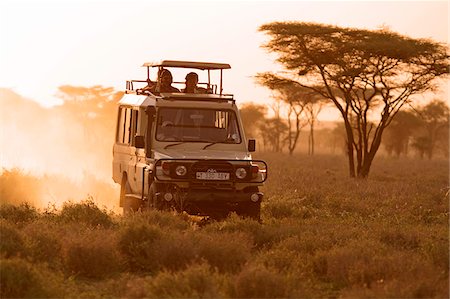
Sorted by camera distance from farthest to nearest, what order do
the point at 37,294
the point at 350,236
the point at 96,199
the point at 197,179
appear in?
the point at 96,199
the point at 197,179
the point at 350,236
the point at 37,294

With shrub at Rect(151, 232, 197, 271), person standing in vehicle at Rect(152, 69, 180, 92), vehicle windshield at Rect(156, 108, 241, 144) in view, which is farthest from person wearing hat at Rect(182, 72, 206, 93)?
shrub at Rect(151, 232, 197, 271)

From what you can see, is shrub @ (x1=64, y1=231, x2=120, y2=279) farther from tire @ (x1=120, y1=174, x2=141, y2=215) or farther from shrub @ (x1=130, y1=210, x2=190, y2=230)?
tire @ (x1=120, y1=174, x2=141, y2=215)

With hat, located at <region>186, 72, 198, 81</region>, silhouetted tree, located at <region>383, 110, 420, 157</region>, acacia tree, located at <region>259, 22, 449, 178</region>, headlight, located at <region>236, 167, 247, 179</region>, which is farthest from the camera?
silhouetted tree, located at <region>383, 110, 420, 157</region>

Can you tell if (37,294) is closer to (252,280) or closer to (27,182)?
(252,280)

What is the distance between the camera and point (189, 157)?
53.7 feet

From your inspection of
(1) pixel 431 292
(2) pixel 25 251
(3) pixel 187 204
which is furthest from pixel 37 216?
(1) pixel 431 292

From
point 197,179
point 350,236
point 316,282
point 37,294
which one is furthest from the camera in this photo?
point 197,179

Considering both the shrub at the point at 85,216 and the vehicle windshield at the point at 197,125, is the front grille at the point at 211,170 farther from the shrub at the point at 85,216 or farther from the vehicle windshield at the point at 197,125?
the shrub at the point at 85,216

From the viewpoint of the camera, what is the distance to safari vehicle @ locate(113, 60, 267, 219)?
639 inches

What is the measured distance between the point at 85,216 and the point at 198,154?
78.4 inches

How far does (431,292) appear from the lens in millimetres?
10516

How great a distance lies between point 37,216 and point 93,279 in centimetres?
538

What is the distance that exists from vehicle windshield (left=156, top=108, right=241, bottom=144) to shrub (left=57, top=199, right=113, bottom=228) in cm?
158

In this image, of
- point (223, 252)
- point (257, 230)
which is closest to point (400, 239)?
point (257, 230)
